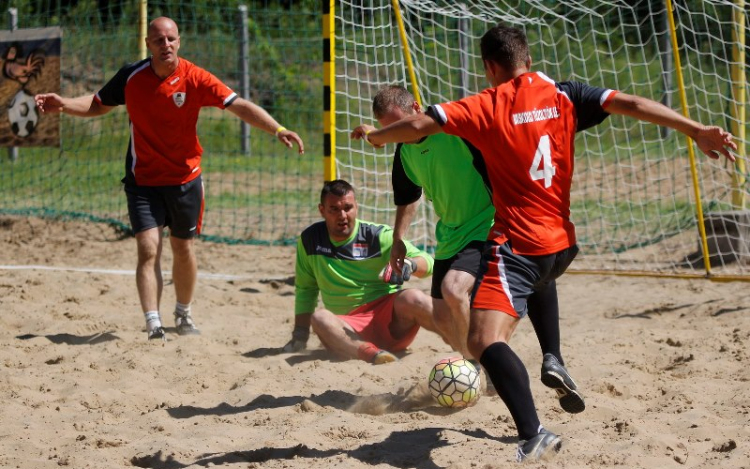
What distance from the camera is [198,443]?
455 cm

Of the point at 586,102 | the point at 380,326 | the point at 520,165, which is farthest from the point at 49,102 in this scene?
the point at 586,102

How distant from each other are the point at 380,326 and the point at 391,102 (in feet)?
5.24

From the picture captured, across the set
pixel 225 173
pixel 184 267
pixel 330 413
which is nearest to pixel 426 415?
pixel 330 413

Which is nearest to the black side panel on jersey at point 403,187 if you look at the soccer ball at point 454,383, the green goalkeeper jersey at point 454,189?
the green goalkeeper jersey at point 454,189

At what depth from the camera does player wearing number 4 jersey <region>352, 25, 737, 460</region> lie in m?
4.10

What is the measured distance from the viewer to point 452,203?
5.18m

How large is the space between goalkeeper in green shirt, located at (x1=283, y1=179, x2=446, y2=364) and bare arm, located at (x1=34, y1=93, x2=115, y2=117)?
5.72ft

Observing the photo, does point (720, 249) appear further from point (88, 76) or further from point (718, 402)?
point (88, 76)

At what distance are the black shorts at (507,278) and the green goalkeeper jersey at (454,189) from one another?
85cm

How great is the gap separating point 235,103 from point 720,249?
4500 millimetres

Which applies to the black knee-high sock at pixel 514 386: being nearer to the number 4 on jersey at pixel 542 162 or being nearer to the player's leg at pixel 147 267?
the number 4 on jersey at pixel 542 162

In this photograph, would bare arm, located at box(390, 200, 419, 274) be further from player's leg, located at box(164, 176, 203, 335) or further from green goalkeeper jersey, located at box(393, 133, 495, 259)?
player's leg, located at box(164, 176, 203, 335)

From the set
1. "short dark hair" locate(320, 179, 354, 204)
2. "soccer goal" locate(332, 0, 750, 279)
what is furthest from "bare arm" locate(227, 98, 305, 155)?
"soccer goal" locate(332, 0, 750, 279)

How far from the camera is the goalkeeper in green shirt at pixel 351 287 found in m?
6.08
